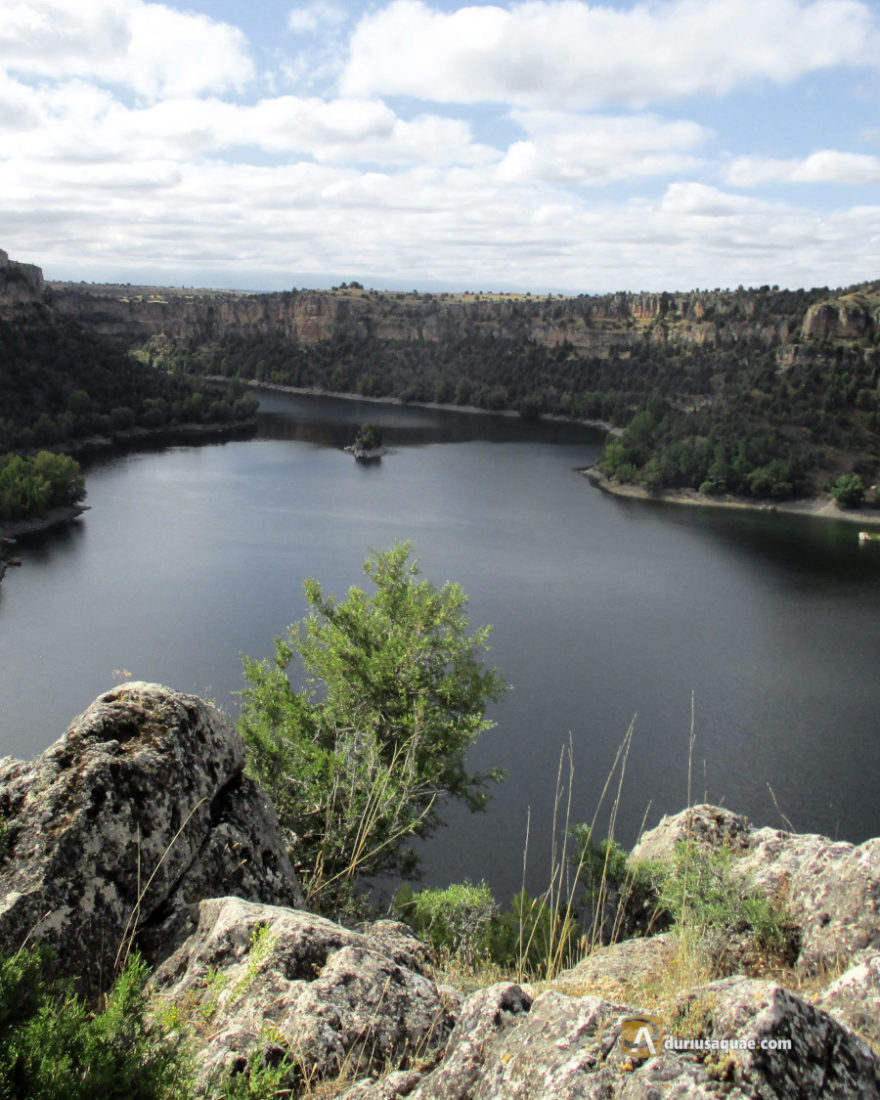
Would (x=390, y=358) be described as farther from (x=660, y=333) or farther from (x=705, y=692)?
(x=705, y=692)

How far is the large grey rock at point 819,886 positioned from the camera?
5.71 meters

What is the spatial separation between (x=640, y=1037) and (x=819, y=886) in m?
4.60

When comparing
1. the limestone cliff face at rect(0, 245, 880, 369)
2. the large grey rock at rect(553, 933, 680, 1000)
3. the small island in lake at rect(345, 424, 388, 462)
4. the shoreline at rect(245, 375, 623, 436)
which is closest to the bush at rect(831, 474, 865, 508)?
the limestone cliff face at rect(0, 245, 880, 369)

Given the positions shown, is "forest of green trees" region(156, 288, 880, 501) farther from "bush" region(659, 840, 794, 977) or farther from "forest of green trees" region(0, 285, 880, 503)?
"bush" region(659, 840, 794, 977)

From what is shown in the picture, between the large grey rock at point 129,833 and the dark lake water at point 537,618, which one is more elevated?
the large grey rock at point 129,833

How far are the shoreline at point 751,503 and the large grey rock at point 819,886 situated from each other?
57.9 m

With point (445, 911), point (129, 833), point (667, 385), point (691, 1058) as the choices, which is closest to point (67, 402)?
point (667, 385)

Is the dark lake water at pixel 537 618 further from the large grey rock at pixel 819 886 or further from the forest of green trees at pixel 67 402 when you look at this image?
the large grey rock at pixel 819 886

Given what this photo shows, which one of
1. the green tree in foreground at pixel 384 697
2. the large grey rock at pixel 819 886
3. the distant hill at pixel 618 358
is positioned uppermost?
the distant hill at pixel 618 358

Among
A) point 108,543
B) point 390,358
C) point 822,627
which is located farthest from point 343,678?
point 390,358

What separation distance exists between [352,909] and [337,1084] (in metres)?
3.49

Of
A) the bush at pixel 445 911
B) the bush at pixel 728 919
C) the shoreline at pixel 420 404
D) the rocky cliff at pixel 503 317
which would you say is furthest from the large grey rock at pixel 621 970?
the shoreline at pixel 420 404

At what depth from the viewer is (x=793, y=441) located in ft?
229

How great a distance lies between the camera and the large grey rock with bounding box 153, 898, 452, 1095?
11.2 ft
